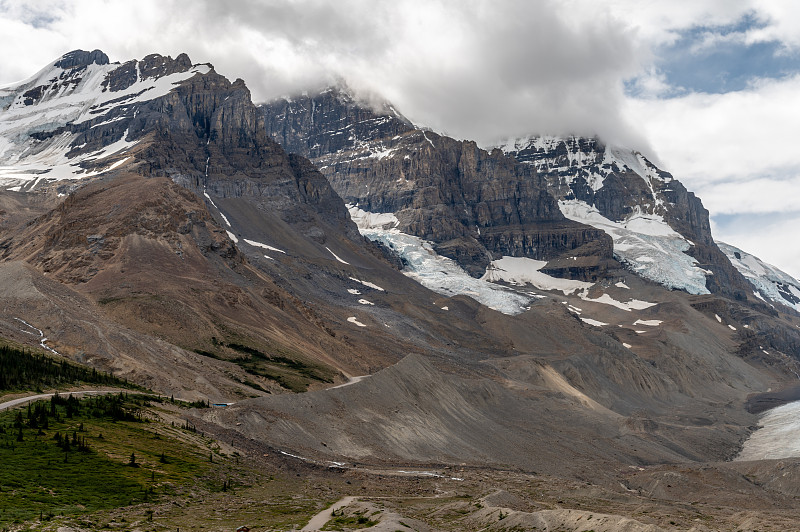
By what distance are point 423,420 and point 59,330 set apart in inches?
1907

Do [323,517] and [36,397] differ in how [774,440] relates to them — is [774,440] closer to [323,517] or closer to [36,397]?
[323,517]

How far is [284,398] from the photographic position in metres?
92.1

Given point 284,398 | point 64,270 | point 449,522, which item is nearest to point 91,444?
point 449,522

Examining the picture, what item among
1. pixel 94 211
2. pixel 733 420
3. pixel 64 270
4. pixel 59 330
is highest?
pixel 94 211

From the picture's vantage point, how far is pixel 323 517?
48.7m

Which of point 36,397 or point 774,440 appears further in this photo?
point 774,440

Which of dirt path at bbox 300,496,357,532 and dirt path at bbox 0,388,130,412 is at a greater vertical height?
dirt path at bbox 0,388,130,412

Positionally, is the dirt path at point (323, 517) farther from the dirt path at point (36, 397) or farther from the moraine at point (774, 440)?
the moraine at point (774, 440)

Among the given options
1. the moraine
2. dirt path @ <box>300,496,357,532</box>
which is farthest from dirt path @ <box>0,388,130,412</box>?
the moraine

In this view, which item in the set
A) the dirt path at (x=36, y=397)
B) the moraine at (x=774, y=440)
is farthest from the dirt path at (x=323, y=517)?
the moraine at (x=774, y=440)

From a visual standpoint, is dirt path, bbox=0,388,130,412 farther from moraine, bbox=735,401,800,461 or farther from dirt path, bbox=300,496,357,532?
moraine, bbox=735,401,800,461

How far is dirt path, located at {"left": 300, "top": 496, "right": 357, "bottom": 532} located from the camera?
4534 cm

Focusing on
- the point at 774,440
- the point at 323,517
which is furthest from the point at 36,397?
the point at 774,440

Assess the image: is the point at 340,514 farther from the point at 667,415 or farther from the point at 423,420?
the point at 667,415
